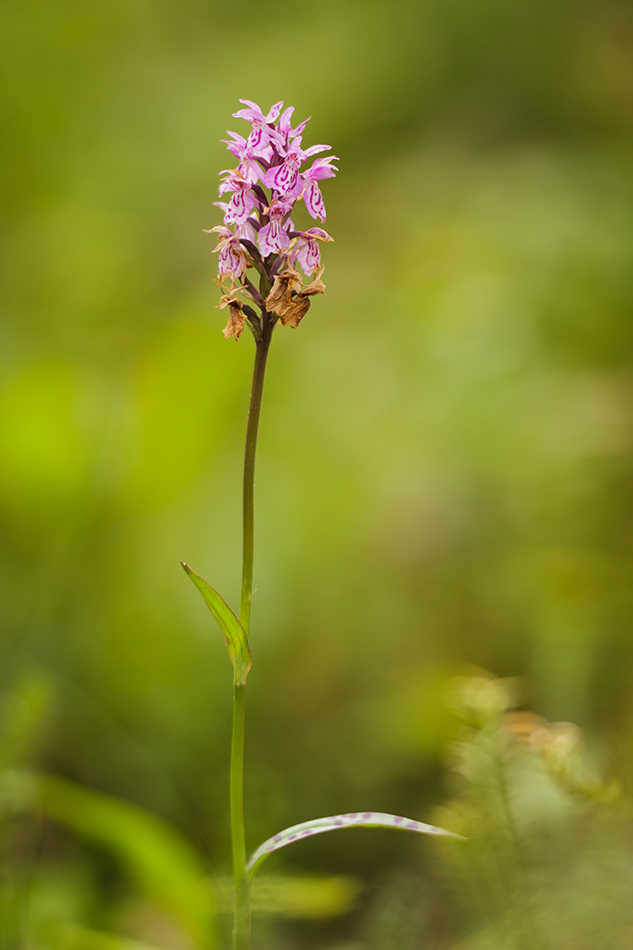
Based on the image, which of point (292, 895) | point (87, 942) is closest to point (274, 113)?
point (292, 895)

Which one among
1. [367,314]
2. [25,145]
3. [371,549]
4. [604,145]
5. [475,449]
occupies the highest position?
[604,145]

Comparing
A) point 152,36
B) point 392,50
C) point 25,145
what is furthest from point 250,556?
point 152,36

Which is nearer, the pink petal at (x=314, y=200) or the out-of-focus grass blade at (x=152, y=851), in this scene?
the pink petal at (x=314, y=200)

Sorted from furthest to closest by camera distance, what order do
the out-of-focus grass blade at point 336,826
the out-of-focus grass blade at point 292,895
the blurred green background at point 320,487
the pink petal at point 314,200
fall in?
1. the blurred green background at point 320,487
2. the out-of-focus grass blade at point 292,895
3. the pink petal at point 314,200
4. the out-of-focus grass blade at point 336,826

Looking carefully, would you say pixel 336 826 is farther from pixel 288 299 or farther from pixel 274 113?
pixel 274 113

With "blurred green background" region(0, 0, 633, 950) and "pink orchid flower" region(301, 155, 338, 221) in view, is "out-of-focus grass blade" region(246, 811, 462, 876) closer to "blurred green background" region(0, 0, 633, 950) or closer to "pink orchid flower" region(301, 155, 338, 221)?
"blurred green background" region(0, 0, 633, 950)

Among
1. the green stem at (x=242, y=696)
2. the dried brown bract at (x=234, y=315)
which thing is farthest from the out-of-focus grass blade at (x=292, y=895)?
the dried brown bract at (x=234, y=315)

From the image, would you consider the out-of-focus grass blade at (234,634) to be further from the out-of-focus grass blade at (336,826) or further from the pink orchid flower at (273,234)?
the pink orchid flower at (273,234)

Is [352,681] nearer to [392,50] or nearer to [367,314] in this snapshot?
[367,314]
